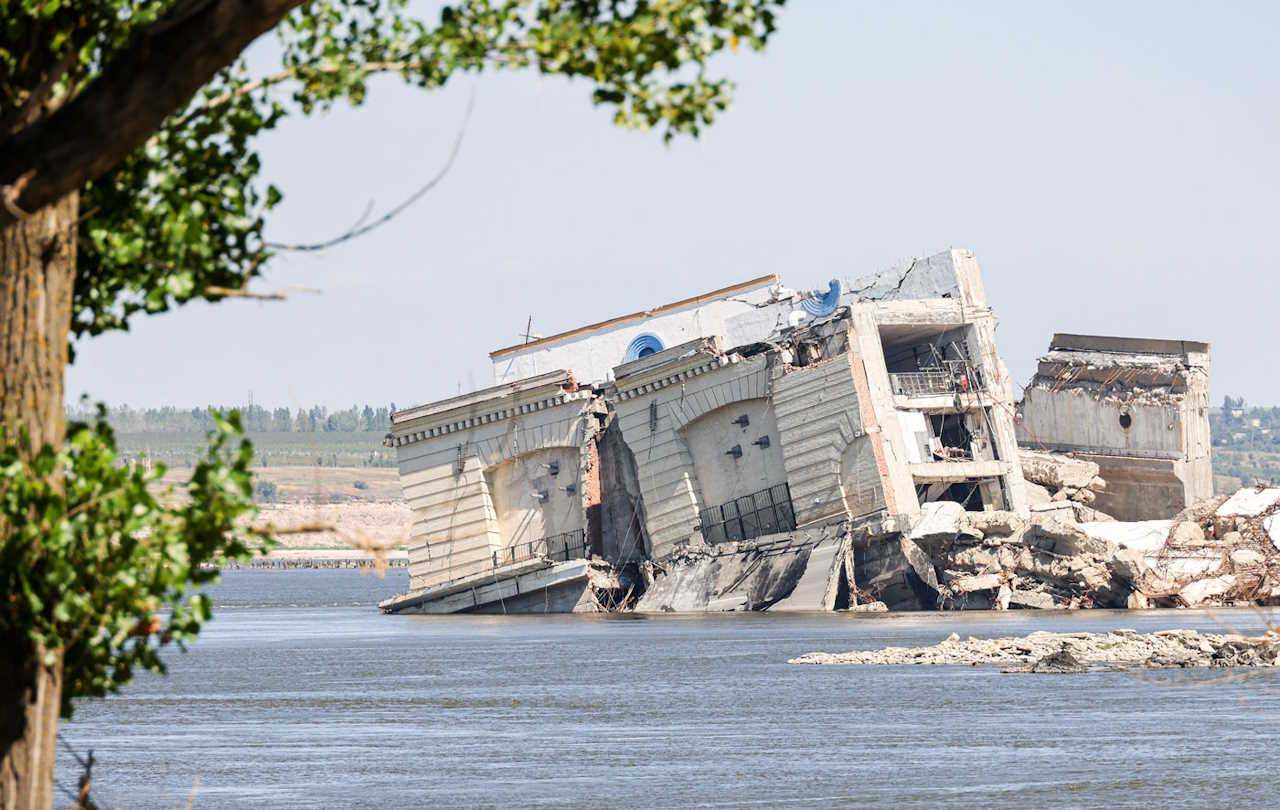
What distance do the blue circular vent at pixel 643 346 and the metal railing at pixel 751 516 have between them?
884cm

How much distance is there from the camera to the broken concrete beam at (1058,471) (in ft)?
234

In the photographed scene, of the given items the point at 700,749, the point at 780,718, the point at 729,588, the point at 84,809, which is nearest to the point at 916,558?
the point at 729,588

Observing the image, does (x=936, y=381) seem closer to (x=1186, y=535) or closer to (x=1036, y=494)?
(x=1036, y=494)

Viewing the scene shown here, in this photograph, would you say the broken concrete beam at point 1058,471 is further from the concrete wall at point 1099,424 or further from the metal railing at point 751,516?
the metal railing at point 751,516

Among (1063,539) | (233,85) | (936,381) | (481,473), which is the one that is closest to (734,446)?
(936,381)

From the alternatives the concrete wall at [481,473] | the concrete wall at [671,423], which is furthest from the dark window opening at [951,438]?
the concrete wall at [481,473]

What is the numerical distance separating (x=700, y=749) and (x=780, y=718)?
4.22m

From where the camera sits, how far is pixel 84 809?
11.8 meters

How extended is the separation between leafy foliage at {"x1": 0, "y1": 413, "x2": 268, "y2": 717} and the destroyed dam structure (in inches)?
1820

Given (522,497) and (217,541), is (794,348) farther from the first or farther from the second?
(217,541)

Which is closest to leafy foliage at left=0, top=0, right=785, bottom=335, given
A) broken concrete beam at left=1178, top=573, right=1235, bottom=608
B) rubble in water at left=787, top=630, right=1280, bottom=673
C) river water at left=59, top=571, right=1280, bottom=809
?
river water at left=59, top=571, right=1280, bottom=809

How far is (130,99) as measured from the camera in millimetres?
9547

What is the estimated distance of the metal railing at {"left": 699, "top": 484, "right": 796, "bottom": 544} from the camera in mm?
66562

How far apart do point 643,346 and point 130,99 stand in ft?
217
